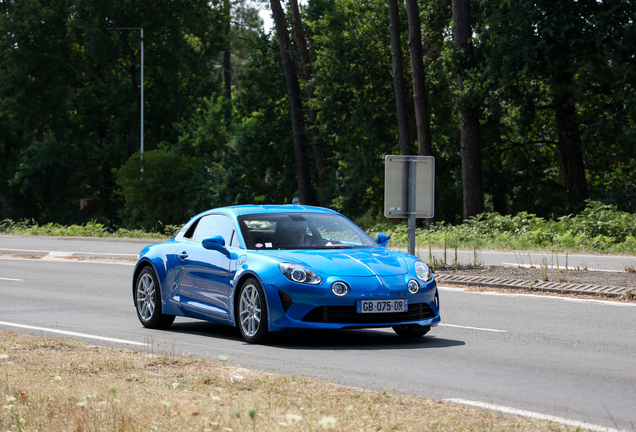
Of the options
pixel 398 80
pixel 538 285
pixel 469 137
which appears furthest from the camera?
pixel 398 80

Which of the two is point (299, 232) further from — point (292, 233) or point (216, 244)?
point (216, 244)

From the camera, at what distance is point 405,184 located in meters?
15.1

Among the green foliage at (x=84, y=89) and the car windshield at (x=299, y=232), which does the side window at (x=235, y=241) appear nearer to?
the car windshield at (x=299, y=232)

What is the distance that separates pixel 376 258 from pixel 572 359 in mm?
2235

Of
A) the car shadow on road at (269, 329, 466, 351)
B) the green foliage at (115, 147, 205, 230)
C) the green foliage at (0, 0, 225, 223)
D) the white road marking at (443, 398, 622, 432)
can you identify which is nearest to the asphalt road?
the car shadow on road at (269, 329, 466, 351)

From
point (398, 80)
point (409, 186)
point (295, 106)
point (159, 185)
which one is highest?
point (398, 80)

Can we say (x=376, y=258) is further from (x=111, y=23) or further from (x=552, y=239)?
(x=111, y=23)

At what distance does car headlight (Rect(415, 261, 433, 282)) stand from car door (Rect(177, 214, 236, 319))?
1.98 meters

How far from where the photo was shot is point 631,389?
6922mm

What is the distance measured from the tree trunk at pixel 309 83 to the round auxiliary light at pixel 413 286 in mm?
32568

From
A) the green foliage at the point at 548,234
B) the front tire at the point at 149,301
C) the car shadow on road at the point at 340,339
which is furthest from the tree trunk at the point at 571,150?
the front tire at the point at 149,301

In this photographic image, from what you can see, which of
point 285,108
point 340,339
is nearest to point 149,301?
point 340,339

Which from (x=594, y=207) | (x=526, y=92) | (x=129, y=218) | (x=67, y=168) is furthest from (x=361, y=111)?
(x=67, y=168)

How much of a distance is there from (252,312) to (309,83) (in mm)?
32627
